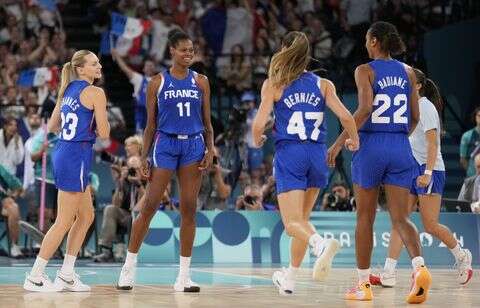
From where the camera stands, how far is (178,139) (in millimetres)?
9742

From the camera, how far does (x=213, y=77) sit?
19.9m

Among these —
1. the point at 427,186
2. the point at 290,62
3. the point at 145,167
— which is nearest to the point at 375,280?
the point at 427,186

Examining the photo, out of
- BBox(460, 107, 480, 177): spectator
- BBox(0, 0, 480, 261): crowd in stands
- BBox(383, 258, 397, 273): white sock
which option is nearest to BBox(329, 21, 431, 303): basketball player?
BBox(383, 258, 397, 273): white sock

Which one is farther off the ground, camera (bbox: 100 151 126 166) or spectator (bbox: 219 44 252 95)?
spectator (bbox: 219 44 252 95)

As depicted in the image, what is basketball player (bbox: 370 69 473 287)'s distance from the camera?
1051 cm

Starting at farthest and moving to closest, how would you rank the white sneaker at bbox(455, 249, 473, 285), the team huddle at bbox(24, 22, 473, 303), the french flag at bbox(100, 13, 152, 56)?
the french flag at bbox(100, 13, 152, 56) → the white sneaker at bbox(455, 249, 473, 285) → the team huddle at bbox(24, 22, 473, 303)

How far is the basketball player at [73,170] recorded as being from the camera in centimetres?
967

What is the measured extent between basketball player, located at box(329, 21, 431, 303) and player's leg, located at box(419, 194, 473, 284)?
1.88m

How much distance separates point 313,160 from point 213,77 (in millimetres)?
11117

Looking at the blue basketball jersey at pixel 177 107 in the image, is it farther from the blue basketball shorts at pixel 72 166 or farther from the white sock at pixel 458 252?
the white sock at pixel 458 252

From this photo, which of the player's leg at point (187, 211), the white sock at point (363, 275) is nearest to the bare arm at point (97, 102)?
the player's leg at point (187, 211)

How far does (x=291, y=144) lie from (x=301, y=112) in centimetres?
28

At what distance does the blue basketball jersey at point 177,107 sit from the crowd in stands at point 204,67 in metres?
5.43

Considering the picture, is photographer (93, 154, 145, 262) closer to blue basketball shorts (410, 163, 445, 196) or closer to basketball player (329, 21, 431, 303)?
blue basketball shorts (410, 163, 445, 196)
